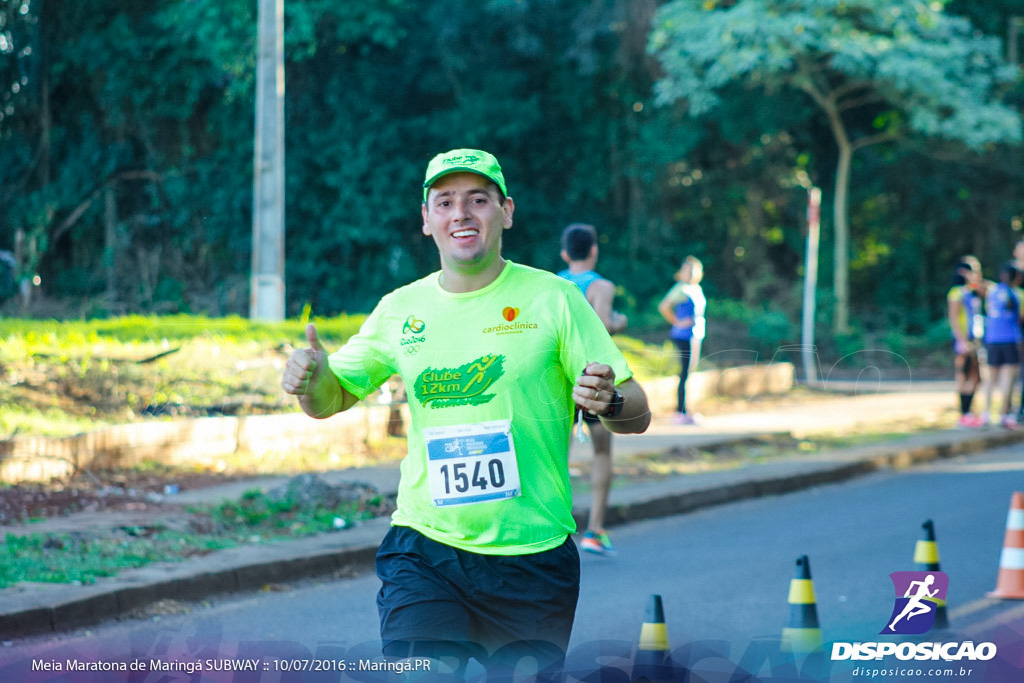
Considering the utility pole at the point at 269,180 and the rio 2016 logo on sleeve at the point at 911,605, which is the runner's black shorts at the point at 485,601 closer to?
the rio 2016 logo on sleeve at the point at 911,605

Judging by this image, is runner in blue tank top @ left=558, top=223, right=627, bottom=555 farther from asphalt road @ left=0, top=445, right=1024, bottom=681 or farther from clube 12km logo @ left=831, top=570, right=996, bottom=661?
clube 12km logo @ left=831, top=570, right=996, bottom=661

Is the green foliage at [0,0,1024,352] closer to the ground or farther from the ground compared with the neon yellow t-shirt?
farther from the ground

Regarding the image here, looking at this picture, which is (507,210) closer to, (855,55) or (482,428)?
(482,428)

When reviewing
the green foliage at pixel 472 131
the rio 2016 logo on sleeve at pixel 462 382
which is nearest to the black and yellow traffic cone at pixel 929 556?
the rio 2016 logo on sleeve at pixel 462 382

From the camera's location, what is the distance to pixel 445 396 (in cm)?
364

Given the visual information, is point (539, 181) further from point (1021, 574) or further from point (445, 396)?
point (445, 396)

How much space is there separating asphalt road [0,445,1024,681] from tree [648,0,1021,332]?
1409 centimetres

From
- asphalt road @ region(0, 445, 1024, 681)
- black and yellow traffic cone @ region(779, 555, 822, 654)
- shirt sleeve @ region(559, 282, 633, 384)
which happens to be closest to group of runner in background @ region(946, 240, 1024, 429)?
asphalt road @ region(0, 445, 1024, 681)

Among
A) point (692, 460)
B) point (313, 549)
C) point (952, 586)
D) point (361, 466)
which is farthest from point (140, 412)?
point (952, 586)

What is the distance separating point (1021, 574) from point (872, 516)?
3.03 metres

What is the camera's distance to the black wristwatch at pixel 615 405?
3.44 metres

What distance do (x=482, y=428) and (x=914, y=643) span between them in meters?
2.38

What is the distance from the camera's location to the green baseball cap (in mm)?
3668

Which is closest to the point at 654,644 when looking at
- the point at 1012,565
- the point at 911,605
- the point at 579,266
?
the point at 911,605
